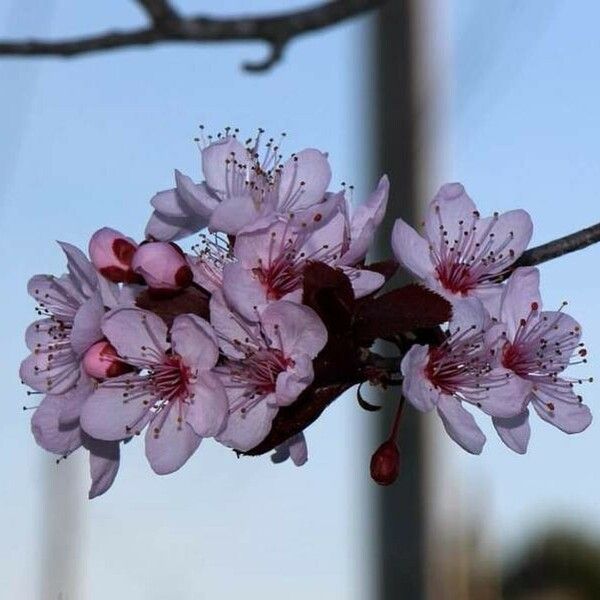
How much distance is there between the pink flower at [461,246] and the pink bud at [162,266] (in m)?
0.23

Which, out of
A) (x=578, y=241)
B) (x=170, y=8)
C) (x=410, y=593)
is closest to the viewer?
(x=578, y=241)

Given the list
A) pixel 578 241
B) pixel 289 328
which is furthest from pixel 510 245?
pixel 289 328

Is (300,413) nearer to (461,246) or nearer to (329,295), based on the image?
(329,295)

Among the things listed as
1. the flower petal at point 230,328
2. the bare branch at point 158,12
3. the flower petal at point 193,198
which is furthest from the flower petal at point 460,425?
the bare branch at point 158,12

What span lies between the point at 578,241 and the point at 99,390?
0.53 meters

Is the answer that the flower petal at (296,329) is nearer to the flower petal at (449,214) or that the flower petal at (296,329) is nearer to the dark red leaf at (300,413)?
the dark red leaf at (300,413)

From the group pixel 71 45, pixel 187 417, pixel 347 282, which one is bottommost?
pixel 187 417

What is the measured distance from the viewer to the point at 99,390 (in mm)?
1593

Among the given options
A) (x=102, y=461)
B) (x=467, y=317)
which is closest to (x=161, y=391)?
(x=102, y=461)

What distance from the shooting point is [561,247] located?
1.67m

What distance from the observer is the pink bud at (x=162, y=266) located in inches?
61.3

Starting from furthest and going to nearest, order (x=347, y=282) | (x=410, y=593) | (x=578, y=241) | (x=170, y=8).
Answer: (x=410, y=593) < (x=170, y=8) < (x=578, y=241) < (x=347, y=282)

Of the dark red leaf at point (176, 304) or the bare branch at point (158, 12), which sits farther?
the bare branch at point (158, 12)

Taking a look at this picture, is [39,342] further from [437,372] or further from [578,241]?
[578,241]
